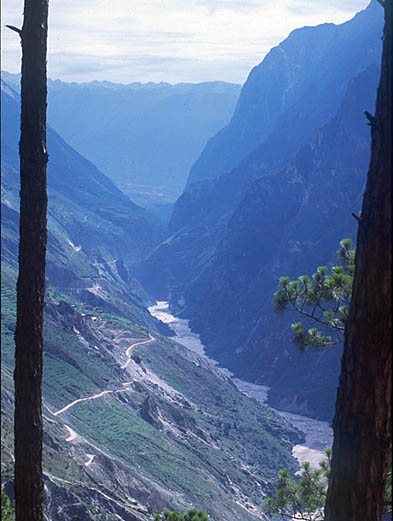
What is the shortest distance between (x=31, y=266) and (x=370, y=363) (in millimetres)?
4513

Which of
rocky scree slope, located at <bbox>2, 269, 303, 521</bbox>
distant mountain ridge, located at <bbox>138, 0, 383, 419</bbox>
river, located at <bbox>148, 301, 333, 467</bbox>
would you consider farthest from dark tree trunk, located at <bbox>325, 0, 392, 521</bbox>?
distant mountain ridge, located at <bbox>138, 0, 383, 419</bbox>

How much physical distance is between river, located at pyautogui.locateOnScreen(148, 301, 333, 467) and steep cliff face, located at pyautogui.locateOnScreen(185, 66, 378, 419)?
2009mm

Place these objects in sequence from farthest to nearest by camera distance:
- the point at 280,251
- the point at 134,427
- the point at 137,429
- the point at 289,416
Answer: the point at 280,251, the point at 289,416, the point at 134,427, the point at 137,429

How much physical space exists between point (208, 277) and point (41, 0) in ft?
541

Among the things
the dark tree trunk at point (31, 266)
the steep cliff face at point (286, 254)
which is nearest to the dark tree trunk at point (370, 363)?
the dark tree trunk at point (31, 266)

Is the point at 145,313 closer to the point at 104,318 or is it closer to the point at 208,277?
the point at 208,277

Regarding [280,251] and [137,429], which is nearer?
[137,429]

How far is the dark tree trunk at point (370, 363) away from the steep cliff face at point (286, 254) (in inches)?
3667

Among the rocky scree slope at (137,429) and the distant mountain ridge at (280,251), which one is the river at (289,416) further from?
the rocky scree slope at (137,429)

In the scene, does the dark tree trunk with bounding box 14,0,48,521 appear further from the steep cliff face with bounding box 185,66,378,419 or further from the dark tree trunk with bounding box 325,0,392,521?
the steep cliff face with bounding box 185,66,378,419

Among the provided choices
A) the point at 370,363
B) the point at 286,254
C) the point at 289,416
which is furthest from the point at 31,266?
the point at 286,254

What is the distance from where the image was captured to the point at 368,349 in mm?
6285

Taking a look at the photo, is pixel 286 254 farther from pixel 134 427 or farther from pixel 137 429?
pixel 137 429

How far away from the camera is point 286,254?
143m
